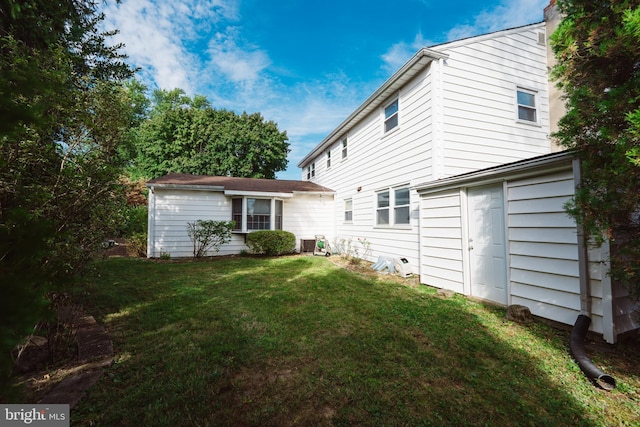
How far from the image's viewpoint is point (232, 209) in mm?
10977

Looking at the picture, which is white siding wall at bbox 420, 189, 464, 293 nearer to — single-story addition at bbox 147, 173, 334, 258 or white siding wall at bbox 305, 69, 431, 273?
white siding wall at bbox 305, 69, 431, 273

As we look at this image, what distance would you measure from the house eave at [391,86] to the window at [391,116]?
30cm

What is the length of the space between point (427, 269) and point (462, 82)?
5069 mm

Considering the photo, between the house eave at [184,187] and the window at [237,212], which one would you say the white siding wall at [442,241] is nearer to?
the window at [237,212]

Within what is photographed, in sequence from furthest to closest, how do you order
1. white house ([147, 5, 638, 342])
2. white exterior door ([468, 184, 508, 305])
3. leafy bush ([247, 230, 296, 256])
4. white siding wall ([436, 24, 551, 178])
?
leafy bush ([247, 230, 296, 256]) → white siding wall ([436, 24, 551, 178]) → white exterior door ([468, 184, 508, 305]) → white house ([147, 5, 638, 342])

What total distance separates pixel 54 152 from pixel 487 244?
6693 millimetres

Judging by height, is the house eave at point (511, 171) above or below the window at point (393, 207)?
above

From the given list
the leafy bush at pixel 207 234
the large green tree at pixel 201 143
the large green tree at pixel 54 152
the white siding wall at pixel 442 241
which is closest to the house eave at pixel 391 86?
the white siding wall at pixel 442 241

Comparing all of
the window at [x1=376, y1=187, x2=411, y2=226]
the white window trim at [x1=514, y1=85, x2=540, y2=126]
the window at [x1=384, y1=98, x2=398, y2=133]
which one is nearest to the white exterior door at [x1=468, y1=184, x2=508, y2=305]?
the window at [x1=376, y1=187, x2=411, y2=226]

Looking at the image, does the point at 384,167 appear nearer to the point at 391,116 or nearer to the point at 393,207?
the point at 393,207

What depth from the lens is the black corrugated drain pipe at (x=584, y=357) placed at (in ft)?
7.83

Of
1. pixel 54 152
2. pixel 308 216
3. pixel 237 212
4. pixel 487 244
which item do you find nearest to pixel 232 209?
pixel 237 212

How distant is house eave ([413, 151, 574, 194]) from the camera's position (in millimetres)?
3576

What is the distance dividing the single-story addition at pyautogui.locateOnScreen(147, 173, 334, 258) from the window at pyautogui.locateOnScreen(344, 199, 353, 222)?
1306mm
